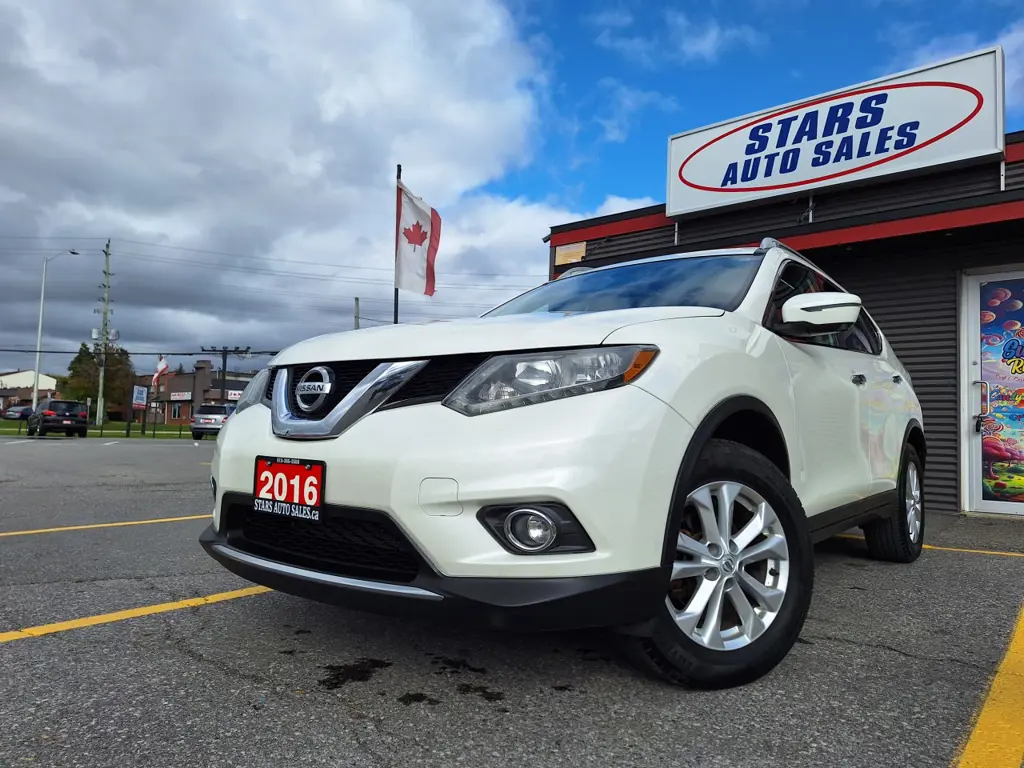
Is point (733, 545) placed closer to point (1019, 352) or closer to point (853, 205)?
point (1019, 352)

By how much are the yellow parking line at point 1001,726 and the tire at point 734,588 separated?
0.57 metres

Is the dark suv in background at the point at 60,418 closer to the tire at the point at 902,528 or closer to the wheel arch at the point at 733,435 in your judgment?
the tire at the point at 902,528

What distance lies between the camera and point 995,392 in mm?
7379

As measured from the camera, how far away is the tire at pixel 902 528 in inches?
170

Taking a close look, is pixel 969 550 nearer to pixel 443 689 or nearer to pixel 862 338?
pixel 862 338

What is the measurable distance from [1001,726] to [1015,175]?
7.31m

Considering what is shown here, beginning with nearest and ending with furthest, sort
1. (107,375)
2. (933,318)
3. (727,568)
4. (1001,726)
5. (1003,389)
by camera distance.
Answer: (1001,726)
(727,568)
(1003,389)
(933,318)
(107,375)

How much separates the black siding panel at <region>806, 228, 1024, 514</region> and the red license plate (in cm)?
714

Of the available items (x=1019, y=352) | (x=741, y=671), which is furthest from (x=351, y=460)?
(x=1019, y=352)

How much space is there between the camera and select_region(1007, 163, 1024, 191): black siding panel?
24.5 ft

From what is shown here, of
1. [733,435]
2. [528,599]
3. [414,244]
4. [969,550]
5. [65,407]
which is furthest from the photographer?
[65,407]

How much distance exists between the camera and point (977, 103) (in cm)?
754

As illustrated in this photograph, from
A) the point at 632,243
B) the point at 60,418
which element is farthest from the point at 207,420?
the point at 632,243

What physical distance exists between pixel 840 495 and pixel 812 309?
3.13 feet
